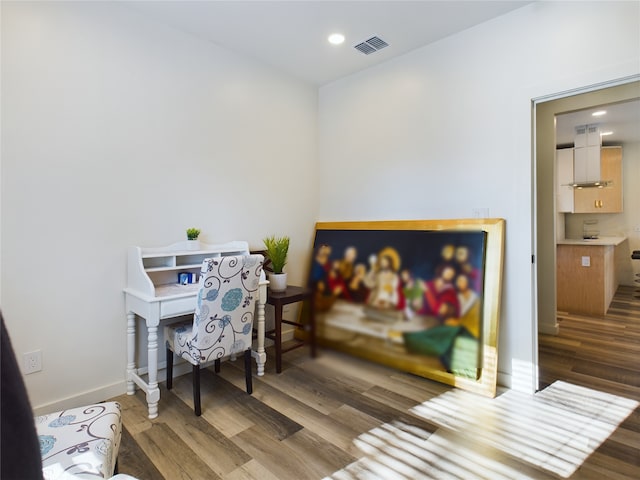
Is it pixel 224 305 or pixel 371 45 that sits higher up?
pixel 371 45

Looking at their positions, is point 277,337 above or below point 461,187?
below

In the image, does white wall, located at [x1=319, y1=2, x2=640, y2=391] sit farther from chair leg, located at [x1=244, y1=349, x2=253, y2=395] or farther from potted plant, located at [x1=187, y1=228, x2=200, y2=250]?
chair leg, located at [x1=244, y1=349, x2=253, y2=395]

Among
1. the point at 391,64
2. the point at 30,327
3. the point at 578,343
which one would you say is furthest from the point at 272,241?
the point at 578,343

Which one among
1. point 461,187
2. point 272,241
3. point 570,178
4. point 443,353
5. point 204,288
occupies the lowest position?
point 443,353

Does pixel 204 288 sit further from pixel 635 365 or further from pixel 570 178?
pixel 570 178

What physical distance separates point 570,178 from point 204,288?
5280 millimetres

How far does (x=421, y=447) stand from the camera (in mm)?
1534

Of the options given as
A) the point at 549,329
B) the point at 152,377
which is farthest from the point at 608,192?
the point at 152,377

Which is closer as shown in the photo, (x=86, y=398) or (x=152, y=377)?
(x=152, y=377)

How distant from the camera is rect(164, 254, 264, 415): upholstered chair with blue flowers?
5.65ft

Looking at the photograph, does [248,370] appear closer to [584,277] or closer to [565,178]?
[584,277]

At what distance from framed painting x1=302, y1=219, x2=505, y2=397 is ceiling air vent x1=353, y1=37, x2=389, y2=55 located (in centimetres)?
147

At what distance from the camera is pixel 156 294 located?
1.89 m

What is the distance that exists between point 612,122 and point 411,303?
188 inches
